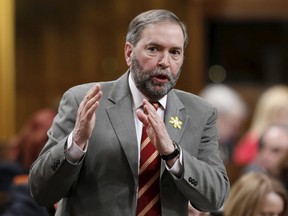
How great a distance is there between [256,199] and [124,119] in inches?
51.0

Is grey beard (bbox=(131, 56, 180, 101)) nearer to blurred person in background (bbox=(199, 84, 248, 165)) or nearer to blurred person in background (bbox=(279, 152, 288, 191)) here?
blurred person in background (bbox=(279, 152, 288, 191))

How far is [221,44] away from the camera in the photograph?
29.1 ft

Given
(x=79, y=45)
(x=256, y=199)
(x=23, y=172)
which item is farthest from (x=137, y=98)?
(x=79, y=45)

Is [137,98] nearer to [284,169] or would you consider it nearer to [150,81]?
[150,81]

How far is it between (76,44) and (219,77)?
4.41ft

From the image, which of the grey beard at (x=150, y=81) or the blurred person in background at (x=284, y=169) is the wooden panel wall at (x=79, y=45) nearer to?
the blurred person in background at (x=284, y=169)

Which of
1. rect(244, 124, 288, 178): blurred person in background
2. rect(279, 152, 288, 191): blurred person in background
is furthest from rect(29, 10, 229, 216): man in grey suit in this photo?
rect(244, 124, 288, 178): blurred person in background

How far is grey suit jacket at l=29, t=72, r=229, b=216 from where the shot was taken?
10.0 feet

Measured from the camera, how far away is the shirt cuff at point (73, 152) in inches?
118

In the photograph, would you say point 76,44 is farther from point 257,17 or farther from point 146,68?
point 146,68

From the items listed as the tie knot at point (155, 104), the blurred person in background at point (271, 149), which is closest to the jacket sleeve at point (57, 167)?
the tie knot at point (155, 104)

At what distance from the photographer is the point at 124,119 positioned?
10.3 feet

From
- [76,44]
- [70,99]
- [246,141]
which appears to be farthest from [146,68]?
[76,44]

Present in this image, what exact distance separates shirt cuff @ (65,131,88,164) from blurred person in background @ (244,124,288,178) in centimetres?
275
